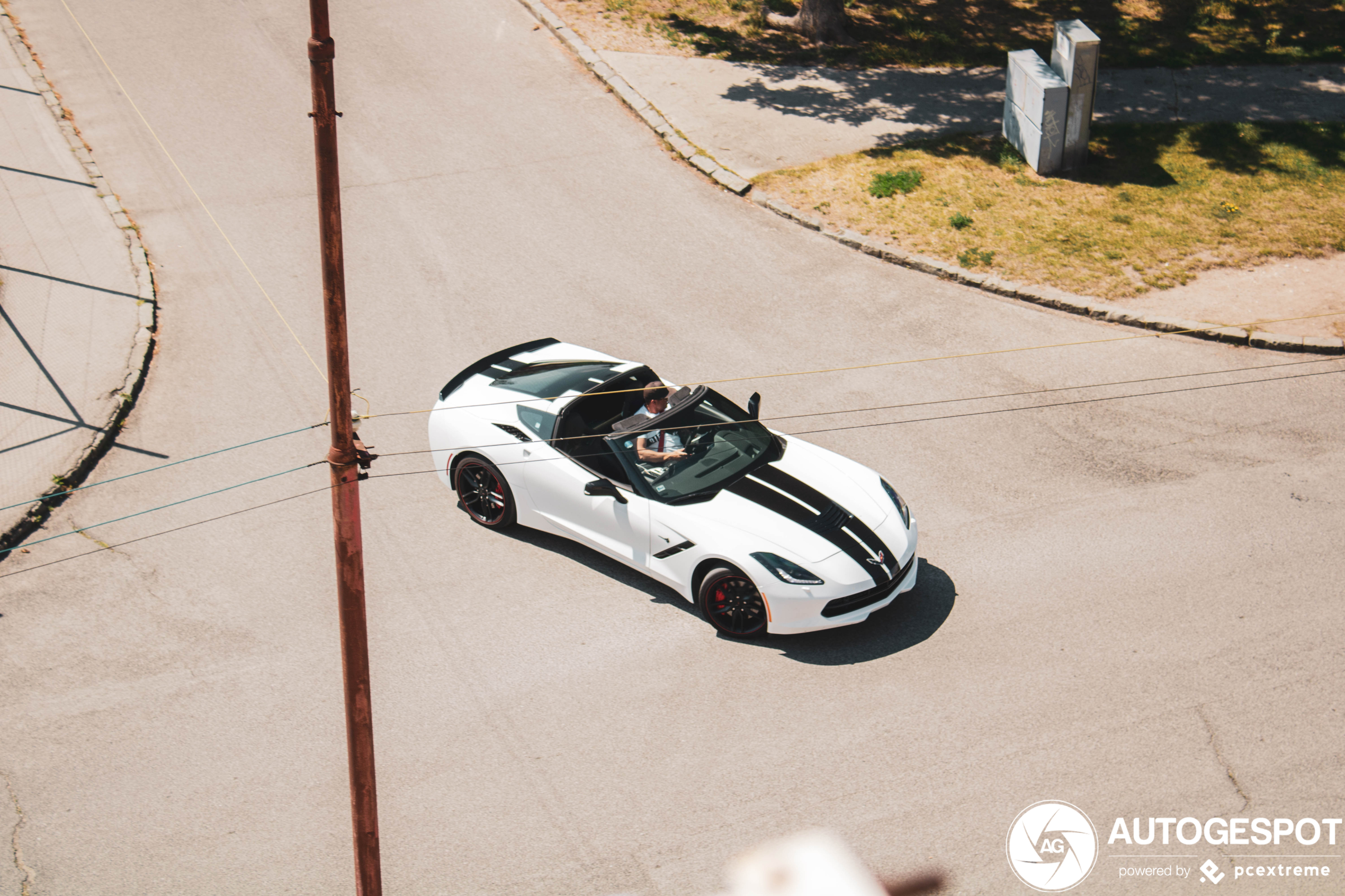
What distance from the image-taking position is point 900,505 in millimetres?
8547

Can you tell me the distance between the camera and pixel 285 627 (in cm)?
837

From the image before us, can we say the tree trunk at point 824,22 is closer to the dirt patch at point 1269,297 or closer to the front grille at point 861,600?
the dirt patch at point 1269,297

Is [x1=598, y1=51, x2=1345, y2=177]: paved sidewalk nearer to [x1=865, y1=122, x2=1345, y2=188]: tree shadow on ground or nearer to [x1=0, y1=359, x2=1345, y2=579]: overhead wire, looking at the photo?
[x1=865, y1=122, x2=1345, y2=188]: tree shadow on ground

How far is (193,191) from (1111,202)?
12.2 metres

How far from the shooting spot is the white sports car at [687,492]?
7.85 metres

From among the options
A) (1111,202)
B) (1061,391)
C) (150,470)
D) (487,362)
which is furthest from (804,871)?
(1111,202)

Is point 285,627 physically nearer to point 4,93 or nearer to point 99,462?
point 99,462

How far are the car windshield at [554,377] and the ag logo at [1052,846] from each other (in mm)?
4805

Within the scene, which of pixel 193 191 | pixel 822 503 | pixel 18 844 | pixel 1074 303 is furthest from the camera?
pixel 193 191

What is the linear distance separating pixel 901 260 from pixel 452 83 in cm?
812

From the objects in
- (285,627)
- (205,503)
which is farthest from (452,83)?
(285,627)

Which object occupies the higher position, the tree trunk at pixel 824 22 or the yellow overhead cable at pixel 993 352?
the tree trunk at pixel 824 22

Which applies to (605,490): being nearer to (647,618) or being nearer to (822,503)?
(647,618)

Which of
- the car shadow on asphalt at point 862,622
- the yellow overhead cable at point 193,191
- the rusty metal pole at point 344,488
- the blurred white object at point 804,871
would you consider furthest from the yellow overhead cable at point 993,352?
the blurred white object at point 804,871
